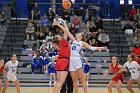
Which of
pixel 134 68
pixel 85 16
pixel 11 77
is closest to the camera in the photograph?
pixel 11 77

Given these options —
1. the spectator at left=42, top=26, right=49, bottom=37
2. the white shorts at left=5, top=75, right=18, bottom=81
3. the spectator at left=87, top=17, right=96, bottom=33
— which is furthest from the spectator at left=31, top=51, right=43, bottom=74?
the white shorts at left=5, top=75, right=18, bottom=81

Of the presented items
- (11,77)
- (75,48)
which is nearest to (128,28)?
(11,77)

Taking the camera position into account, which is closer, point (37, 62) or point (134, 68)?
point (134, 68)

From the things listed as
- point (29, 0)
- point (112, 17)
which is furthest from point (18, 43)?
point (112, 17)

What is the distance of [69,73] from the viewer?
11.0 m

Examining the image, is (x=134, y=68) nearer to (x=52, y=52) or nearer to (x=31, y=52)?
(x=52, y=52)

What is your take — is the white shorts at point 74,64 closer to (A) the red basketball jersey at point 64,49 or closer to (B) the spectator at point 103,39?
(A) the red basketball jersey at point 64,49

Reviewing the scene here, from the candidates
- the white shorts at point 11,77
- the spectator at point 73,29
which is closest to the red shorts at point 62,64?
the white shorts at point 11,77

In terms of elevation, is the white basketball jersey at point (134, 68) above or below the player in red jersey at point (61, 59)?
below

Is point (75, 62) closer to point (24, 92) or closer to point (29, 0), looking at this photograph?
point (24, 92)

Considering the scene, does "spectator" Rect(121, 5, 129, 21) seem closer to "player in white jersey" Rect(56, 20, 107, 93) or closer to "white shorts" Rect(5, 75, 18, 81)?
"white shorts" Rect(5, 75, 18, 81)

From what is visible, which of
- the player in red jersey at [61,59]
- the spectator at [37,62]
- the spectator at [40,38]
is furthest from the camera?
the spectator at [40,38]

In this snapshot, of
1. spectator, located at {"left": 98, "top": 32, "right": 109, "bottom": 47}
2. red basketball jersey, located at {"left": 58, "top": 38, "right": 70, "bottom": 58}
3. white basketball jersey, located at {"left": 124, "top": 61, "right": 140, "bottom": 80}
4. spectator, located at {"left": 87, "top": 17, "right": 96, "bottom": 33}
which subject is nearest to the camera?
red basketball jersey, located at {"left": 58, "top": 38, "right": 70, "bottom": 58}

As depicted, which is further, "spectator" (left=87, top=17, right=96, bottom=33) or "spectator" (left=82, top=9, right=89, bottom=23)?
"spectator" (left=82, top=9, right=89, bottom=23)
